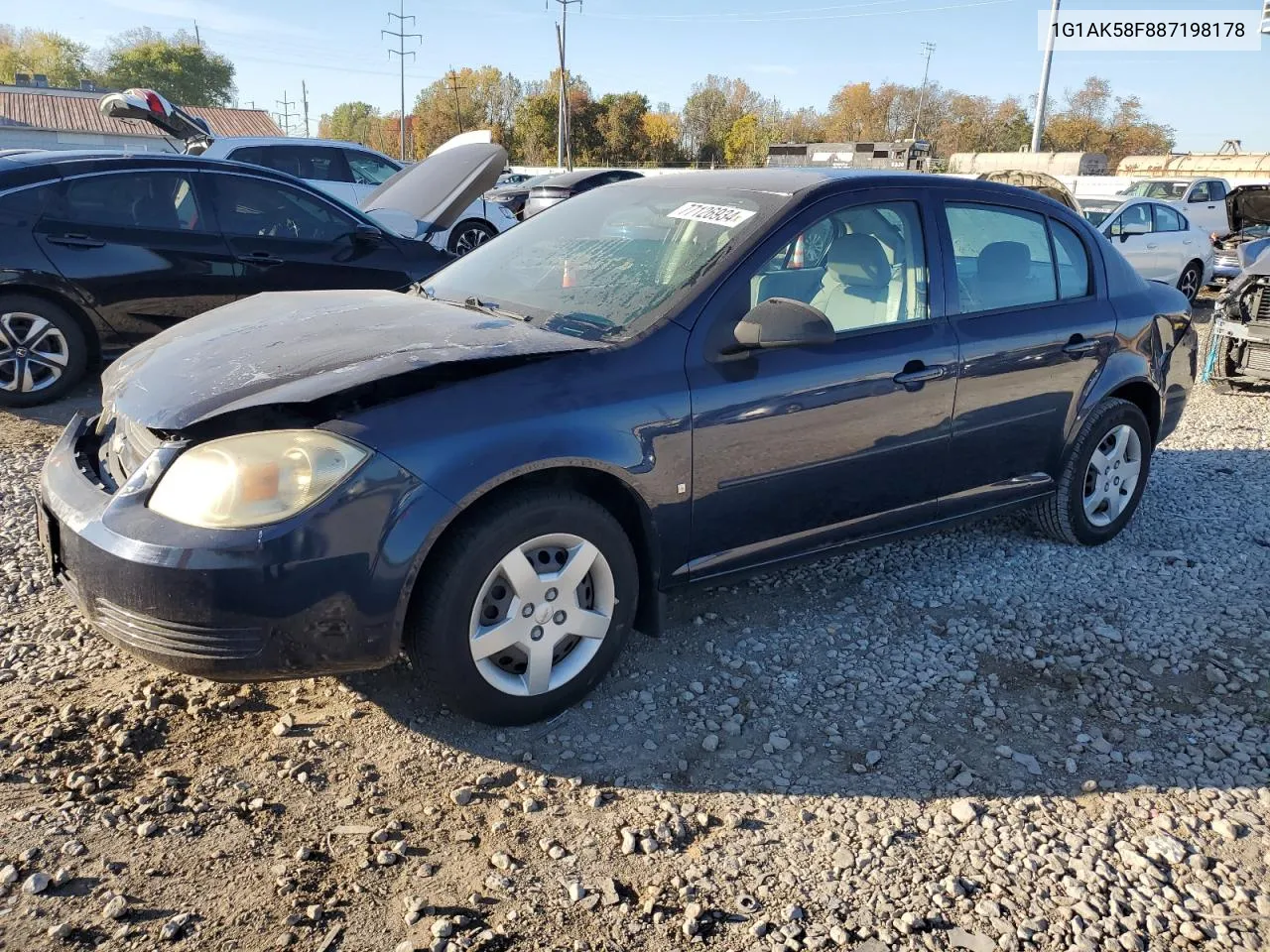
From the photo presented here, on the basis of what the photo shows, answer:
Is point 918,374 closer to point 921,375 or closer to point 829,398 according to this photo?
point 921,375

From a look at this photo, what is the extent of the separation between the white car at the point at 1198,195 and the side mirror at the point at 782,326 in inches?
615

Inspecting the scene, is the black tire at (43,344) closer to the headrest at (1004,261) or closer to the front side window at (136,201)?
the front side window at (136,201)

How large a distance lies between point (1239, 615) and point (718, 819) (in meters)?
2.67

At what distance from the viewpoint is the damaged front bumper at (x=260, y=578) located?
2.36 meters

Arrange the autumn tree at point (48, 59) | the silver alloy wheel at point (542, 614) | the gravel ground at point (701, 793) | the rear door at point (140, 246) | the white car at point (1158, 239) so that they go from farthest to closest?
the autumn tree at point (48, 59) < the white car at point (1158, 239) < the rear door at point (140, 246) < the silver alloy wheel at point (542, 614) < the gravel ground at point (701, 793)

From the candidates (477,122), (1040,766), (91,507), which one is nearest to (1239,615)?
(1040,766)

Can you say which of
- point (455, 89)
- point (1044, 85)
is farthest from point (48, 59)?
point (1044, 85)

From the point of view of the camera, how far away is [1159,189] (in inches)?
663

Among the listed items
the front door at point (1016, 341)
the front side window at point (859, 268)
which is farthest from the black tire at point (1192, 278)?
the front side window at point (859, 268)

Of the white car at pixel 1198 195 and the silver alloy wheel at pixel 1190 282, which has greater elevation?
the white car at pixel 1198 195

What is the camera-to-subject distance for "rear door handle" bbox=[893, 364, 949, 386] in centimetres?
345

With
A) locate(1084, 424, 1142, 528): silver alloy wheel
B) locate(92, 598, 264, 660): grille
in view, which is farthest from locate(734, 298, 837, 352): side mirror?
locate(1084, 424, 1142, 528): silver alloy wheel

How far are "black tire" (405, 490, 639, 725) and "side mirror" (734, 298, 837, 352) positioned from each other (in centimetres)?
74

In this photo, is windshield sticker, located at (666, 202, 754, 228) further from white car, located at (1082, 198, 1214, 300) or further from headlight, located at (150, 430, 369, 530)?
white car, located at (1082, 198, 1214, 300)
